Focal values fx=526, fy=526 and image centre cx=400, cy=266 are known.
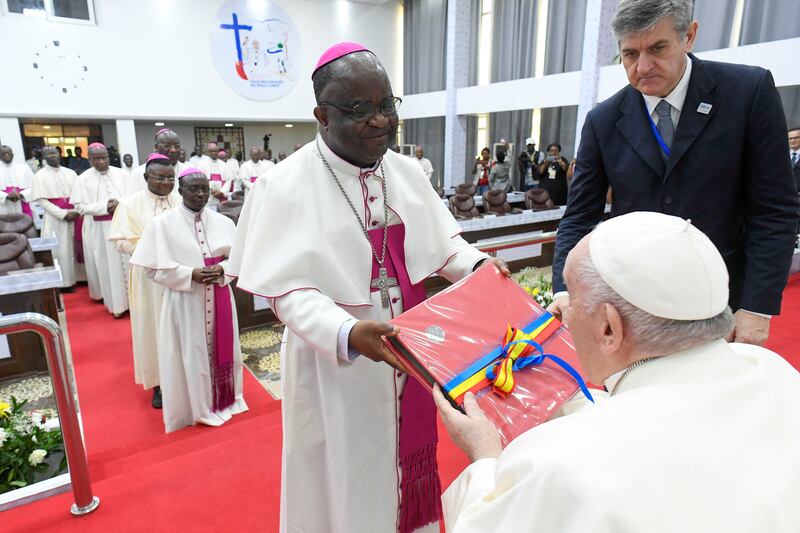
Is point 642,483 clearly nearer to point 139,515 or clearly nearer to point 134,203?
point 139,515

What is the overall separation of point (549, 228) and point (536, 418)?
7.91 metres

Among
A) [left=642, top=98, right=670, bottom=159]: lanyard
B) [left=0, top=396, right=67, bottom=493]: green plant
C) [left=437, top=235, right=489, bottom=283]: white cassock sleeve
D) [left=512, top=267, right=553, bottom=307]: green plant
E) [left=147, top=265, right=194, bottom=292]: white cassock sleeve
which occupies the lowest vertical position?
[left=0, top=396, right=67, bottom=493]: green plant

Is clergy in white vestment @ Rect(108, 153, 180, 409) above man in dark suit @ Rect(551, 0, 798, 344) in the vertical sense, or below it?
below

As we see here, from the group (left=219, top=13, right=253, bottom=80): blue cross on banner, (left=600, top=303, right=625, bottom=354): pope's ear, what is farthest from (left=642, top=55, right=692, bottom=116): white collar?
(left=219, top=13, right=253, bottom=80): blue cross on banner

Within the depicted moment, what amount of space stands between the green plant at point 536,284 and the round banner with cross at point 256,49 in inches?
480

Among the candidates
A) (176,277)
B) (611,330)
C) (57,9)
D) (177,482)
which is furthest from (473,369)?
(57,9)

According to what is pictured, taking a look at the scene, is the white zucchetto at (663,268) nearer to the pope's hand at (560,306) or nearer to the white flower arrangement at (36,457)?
the pope's hand at (560,306)

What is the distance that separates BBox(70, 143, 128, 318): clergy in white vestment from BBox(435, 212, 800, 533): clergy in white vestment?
6.00 metres

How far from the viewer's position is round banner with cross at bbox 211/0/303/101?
14219 mm

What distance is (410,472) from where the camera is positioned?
5.67ft

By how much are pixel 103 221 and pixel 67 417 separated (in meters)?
5.13

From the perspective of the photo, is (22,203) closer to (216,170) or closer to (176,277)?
(216,170)

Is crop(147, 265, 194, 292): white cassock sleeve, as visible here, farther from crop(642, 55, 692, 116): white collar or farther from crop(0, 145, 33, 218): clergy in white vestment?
crop(0, 145, 33, 218): clergy in white vestment

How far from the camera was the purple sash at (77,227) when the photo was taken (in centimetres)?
738
